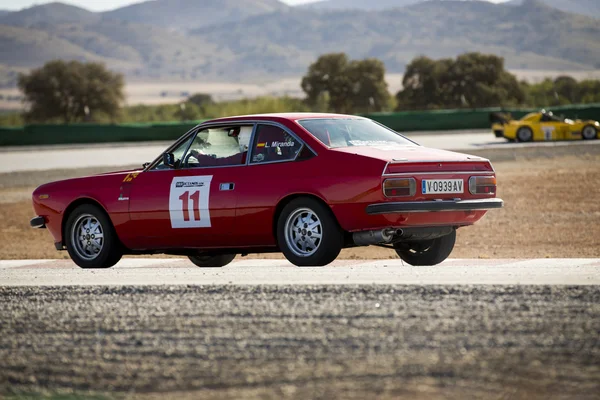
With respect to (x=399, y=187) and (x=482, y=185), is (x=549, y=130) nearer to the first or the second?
(x=482, y=185)

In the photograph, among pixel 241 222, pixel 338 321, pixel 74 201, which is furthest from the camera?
pixel 74 201

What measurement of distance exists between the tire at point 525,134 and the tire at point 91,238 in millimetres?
27631

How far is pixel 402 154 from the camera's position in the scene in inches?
343

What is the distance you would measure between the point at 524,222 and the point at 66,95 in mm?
85715

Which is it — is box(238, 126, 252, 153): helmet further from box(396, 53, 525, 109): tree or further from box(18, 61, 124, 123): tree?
box(18, 61, 124, 123): tree

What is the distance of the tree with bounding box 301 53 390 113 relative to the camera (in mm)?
94375

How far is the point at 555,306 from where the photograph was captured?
21.7 ft

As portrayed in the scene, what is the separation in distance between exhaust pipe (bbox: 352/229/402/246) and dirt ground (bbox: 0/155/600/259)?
498 centimetres

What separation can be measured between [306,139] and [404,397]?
14.9 feet

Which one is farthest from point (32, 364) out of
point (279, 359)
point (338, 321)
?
point (338, 321)

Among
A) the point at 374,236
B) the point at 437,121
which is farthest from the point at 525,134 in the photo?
the point at 374,236

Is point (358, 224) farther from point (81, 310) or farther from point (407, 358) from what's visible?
point (407, 358)

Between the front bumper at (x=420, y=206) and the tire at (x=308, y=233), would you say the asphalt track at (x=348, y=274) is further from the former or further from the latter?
the front bumper at (x=420, y=206)

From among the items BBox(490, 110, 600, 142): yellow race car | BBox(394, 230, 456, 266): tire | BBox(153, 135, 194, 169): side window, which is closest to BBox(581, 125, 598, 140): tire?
BBox(490, 110, 600, 142): yellow race car
